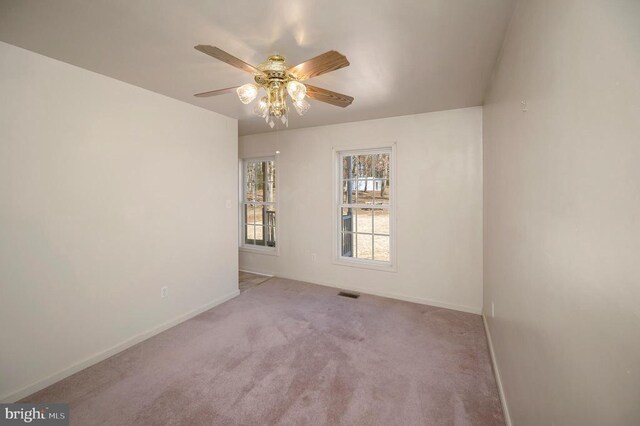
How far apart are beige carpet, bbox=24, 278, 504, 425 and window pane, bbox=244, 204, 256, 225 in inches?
86.7

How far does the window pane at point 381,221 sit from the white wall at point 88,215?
7.71ft

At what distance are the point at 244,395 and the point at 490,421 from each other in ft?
5.33

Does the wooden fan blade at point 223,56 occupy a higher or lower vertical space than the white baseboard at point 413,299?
higher

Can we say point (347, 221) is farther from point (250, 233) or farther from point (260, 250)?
point (250, 233)

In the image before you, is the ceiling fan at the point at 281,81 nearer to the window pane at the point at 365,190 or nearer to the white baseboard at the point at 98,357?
the window pane at the point at 365,190

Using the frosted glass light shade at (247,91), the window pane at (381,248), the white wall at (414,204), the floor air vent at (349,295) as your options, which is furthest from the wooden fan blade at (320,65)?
the floor air vent at (349,295)

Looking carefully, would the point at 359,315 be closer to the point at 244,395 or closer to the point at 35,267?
the point at 244,395

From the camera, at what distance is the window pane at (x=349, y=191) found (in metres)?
4.25

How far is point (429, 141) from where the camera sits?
11.7ft

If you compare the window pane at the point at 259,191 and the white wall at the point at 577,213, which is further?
the window pane at the point at 259,191

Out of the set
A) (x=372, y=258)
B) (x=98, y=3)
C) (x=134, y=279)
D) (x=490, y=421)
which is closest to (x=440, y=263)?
(x=372, y=258)

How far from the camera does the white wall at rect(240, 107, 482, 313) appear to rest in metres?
3.38

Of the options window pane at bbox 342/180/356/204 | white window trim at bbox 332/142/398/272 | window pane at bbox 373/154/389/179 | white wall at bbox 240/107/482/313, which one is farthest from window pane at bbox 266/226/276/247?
window pane at bbox 373/154/389/179

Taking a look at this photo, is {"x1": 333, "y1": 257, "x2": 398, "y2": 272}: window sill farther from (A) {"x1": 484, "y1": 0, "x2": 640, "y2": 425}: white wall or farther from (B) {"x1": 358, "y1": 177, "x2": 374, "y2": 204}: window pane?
(A) {"x1": 484, "y1": 0, "x2": 640, "y2": 425}: white wall
